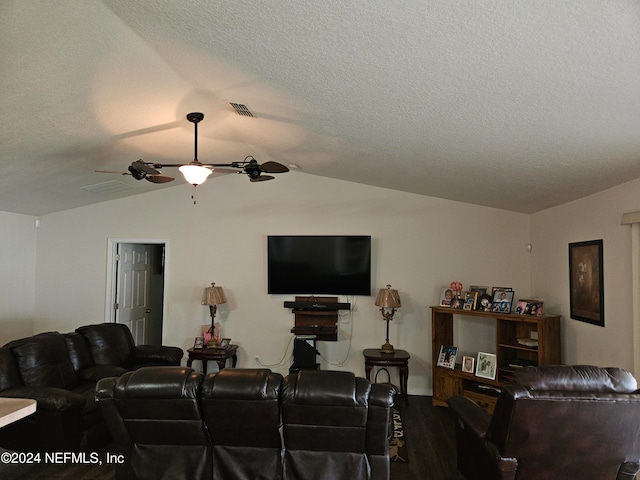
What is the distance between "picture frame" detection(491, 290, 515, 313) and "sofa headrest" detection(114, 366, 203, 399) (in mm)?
3515

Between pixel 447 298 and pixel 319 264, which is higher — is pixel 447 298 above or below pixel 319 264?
below

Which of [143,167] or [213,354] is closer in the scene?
[143,167]

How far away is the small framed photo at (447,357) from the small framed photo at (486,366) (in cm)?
29

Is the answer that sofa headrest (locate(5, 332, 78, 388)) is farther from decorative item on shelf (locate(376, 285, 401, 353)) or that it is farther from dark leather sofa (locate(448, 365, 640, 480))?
dark leather sofa (locate(448, 365, 640, 480))

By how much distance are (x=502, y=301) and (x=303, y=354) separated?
2440mm

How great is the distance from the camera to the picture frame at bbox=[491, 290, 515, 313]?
15.0ft

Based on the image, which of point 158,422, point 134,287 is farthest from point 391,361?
point 134,287

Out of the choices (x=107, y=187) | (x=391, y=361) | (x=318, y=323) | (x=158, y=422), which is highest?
(x=107, y=187)

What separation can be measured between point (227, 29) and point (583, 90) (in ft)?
5.86

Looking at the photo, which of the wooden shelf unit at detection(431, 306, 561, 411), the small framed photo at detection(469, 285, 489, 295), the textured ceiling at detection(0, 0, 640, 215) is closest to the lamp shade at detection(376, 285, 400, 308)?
the wooden shelf unit at detection(431, 306, 561, 411)

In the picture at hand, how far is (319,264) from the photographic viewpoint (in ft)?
18.0

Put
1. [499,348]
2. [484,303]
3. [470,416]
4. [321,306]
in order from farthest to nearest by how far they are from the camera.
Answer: [321,306] → [484,303] → [499,348] → [470,416]

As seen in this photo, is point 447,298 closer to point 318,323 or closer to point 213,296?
point 318,323

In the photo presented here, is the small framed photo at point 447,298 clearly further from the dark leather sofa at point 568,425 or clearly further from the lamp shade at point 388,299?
the dark leather sofa at point 568,425
